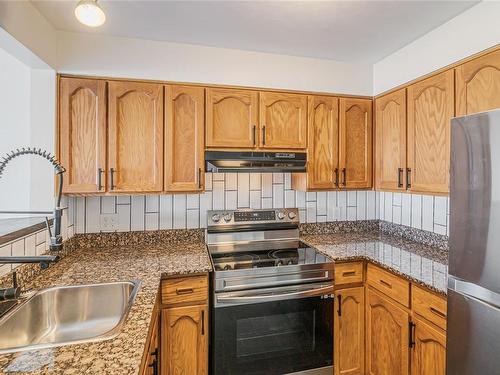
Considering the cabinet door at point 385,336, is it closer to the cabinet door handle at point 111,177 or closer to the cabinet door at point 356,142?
the cabinet door at point 356,142

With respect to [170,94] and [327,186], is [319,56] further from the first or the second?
[170,94]

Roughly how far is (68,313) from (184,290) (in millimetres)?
577

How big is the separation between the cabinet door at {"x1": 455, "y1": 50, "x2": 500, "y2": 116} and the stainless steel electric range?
1224mm

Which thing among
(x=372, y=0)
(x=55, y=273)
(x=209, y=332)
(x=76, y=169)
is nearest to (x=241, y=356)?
(x=209, y=332)

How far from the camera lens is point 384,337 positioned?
1905 mm

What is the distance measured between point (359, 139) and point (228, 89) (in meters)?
1.14

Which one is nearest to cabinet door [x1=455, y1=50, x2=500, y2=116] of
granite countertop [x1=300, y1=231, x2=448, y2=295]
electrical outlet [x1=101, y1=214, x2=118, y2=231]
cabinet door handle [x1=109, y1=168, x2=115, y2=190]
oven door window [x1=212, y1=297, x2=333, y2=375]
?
granite countertop [x1=300, y1=231, x2=448, y2=295]

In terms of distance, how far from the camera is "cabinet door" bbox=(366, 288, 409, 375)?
1.76 meters

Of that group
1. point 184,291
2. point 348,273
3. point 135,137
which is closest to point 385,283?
point 348,273

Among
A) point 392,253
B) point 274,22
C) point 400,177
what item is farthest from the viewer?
point 400,177

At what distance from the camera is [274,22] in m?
1.85

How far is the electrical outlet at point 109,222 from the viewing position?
7.36 feet

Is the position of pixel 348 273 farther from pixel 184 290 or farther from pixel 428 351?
pixel 184 290

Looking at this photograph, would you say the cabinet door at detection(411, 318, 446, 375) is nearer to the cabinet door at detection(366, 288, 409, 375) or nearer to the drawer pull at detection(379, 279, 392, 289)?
the cabinet door at detection(366, 288, 409, 375)
